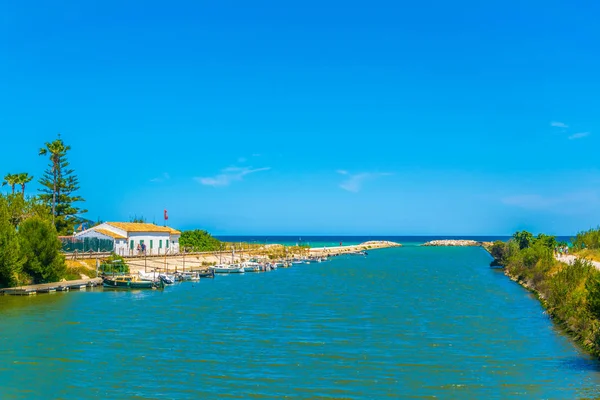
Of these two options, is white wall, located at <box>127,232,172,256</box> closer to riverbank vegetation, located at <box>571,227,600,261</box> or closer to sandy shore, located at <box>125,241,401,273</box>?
sandy shore, located at <box>125,241,401,273</box>

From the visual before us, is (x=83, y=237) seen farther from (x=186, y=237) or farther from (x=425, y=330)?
(x=425, y=330)

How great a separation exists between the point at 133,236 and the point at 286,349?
62.7 metres

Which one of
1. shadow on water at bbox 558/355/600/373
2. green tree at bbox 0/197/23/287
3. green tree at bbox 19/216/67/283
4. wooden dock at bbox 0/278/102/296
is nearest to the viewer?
shadow on water at bbox 558/355/600/373

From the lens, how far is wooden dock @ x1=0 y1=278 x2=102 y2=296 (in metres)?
53.5

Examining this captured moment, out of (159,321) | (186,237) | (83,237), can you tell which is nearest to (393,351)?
(159,321)

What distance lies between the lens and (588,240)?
8825 cm

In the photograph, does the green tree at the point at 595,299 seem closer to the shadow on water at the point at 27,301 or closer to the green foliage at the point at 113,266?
the shadow on water at the point at 27,301

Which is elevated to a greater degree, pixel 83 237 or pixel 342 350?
pixel 83 237

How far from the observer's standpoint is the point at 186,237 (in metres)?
114

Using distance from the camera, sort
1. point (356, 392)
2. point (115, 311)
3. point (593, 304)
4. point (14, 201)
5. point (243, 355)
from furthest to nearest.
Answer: point (14, 201), point (115, 311), point (243, 355), point (593, 304), point (356, 392)

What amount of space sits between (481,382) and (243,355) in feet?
38.5

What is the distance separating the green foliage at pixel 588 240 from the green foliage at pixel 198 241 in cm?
6555

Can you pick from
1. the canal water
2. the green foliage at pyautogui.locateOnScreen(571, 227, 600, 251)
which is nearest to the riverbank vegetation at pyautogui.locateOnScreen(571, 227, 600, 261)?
the green foliage at pyautogui.locateOnScreen(571, 227, 600, 251)

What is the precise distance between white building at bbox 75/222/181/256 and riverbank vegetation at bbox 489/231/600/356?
175 feet
